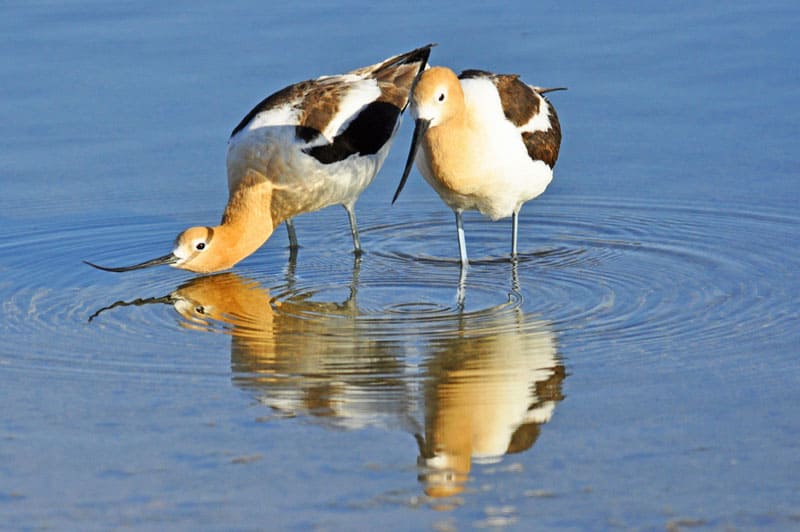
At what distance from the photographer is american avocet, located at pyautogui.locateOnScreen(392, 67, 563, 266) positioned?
7703mm

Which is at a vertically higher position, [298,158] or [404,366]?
[298,158]

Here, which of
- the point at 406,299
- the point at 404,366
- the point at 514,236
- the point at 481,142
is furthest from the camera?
the point at 514,236

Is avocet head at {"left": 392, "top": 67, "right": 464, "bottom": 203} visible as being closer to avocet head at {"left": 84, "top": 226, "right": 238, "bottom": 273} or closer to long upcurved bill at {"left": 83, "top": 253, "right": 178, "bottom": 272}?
avocet head at {"left": 84, "top": 226, "right": 238, "bottom": 273}

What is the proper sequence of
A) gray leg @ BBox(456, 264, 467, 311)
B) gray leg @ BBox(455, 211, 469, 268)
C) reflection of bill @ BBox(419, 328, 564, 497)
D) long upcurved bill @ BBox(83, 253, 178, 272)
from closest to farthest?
reflection of bill @ BBox(419, 328, 564, 497) → gray leg @ BBox(456, 264, 467, 311) → long upcurved bill @ BBox(83, 253, 178, 272) → gray leg @ BBox(455, 211, 469, 268)

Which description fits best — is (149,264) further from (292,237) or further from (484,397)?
(484,397)

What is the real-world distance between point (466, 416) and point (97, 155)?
545 cm

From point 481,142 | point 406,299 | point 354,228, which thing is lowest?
point 406,299

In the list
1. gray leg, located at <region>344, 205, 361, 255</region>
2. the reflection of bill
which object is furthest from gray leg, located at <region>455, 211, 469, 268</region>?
the reflection of bill

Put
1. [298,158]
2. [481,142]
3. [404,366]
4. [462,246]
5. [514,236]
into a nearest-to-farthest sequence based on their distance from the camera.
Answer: [404,366] < [481,142] < [462,246] < [514,236] < [298,158]

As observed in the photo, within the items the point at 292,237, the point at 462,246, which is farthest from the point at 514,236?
the point at 292,237

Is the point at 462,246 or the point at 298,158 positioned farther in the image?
the point at 298,158

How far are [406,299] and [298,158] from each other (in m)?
1.67

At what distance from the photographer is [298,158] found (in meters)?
8.86

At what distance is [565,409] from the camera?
18.6 ft
